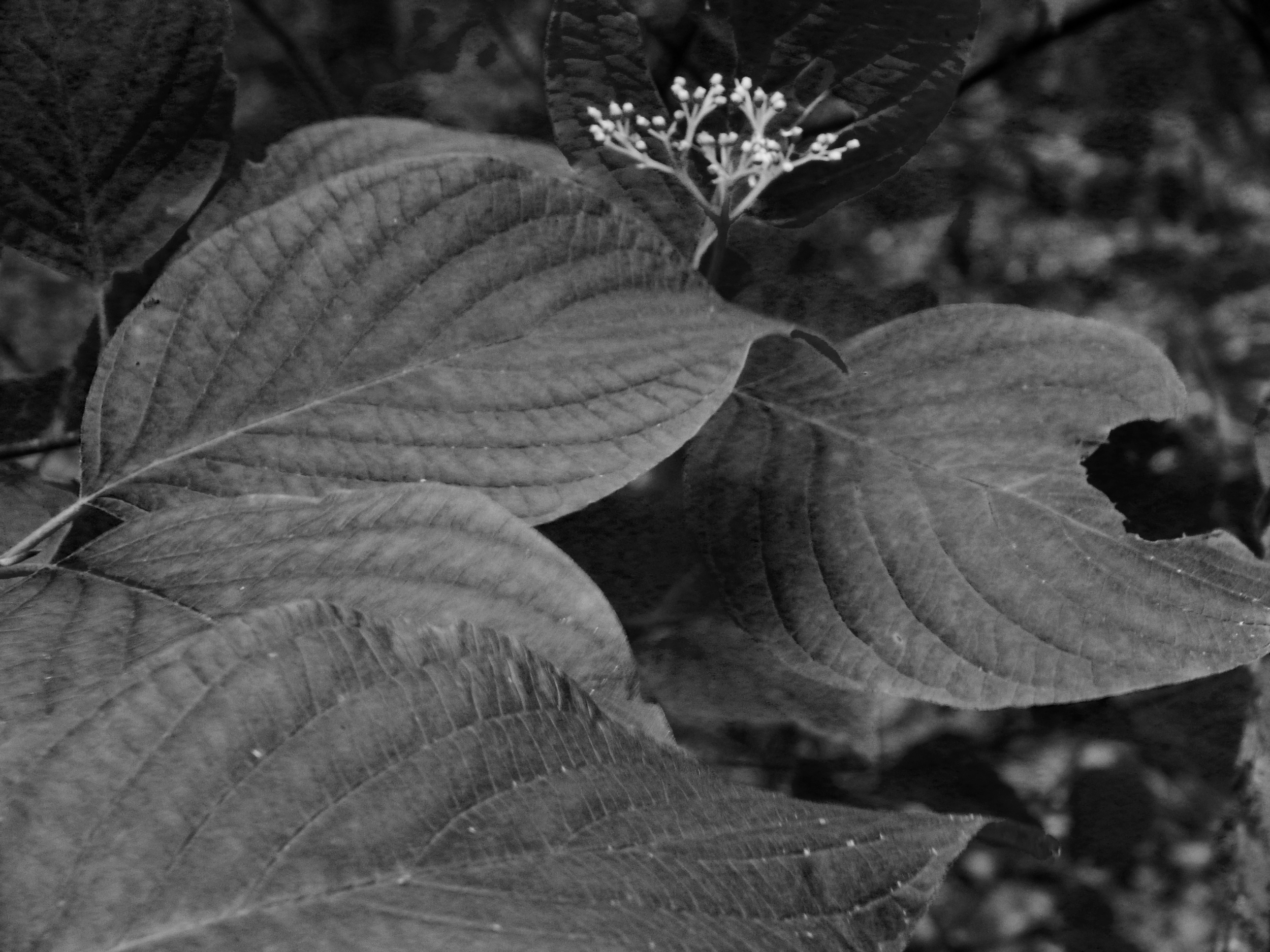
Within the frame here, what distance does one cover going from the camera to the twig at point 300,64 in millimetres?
542

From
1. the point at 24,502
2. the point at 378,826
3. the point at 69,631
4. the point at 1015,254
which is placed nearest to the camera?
the point at 378,826

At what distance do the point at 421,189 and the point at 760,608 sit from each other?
236mm

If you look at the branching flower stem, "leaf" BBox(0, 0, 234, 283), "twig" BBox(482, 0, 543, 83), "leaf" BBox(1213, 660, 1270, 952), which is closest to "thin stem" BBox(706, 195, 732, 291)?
the branching flower stem

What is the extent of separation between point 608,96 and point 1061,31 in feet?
0.73

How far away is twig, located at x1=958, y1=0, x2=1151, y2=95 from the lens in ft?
1.81

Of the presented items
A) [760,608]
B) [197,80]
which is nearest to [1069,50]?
[760,608]

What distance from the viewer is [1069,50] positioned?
1.82 feet

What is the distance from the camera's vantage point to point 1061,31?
0.55m

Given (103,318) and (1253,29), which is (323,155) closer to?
(103,318)

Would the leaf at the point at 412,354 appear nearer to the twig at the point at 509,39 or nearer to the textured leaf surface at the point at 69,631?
the textured leaf surface at the point at 69,631

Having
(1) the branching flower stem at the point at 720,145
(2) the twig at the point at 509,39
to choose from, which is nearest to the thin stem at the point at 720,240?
(1) the branching flower stem at the point at 720,145

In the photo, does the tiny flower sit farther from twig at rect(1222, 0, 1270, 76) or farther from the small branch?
the small branch

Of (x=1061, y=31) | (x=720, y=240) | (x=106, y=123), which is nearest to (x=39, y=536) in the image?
(x=106, y=123)

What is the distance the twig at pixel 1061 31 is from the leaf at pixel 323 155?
0.22 metres
